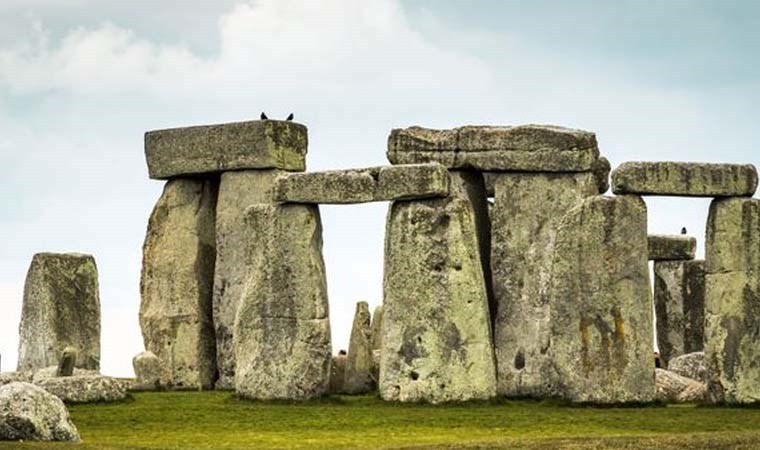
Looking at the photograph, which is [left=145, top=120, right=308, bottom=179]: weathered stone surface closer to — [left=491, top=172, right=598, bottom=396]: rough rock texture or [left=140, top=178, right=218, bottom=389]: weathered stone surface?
[left=140, top=178, right=218, bottom=389]: weathered stone surface

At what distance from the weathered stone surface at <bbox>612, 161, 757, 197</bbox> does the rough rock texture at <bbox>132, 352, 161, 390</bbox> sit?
1092cm

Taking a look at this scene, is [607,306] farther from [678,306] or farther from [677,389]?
→ [678,306]

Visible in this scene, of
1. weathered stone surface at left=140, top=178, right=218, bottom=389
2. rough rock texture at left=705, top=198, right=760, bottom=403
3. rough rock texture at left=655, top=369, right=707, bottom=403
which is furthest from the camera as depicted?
weathered stone surface at left=140, top=178, right=218, bottom=389

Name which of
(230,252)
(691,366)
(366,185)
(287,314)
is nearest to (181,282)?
(230,252)

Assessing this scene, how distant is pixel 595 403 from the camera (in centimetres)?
3188

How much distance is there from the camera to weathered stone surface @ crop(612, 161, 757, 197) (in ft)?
105

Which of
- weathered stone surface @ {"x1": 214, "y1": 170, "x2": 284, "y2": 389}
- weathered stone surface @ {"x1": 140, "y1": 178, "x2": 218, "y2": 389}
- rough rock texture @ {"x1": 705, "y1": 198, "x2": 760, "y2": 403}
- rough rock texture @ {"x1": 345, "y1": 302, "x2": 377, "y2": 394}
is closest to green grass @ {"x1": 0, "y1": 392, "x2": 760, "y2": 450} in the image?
rough rock texture @ {"x1": 705, "y1": 198, "x2": 760, "y2": 403}

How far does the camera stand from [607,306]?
31969 mm

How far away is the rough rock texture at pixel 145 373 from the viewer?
3878 cm

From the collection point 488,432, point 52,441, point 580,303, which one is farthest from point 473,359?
point 52,441

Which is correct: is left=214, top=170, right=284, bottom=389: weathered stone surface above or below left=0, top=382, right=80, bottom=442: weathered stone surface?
above

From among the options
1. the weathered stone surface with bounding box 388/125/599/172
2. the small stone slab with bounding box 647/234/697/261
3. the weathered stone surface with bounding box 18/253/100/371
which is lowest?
the weathered stone surface with bounding box 18/253/100/371

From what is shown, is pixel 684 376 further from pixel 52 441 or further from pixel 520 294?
pixel 52 441

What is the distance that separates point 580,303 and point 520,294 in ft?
13.3
